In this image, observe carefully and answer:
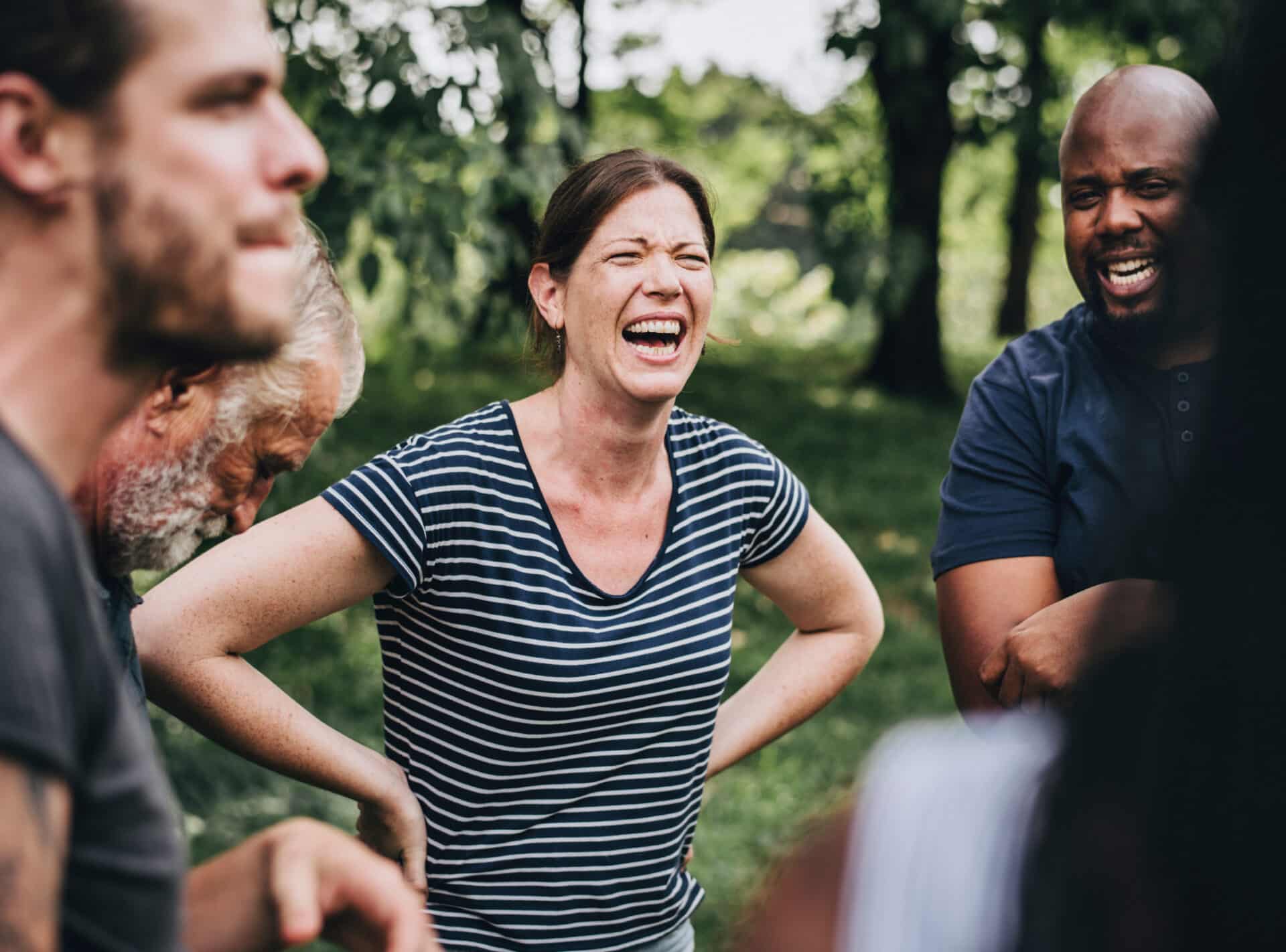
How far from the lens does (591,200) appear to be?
2.57 m

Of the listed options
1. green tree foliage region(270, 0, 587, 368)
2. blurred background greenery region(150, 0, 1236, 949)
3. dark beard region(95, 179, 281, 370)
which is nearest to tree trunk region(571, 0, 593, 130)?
blurred background greenery region(150, 0, 1236, 949)

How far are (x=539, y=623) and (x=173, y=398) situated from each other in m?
0.72

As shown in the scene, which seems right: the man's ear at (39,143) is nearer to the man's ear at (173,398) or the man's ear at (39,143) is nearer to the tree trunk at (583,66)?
the man's ear at (173,398)

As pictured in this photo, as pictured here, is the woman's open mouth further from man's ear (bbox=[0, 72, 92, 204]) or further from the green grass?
man's ear (bbox=[0, 72, 92, 204])

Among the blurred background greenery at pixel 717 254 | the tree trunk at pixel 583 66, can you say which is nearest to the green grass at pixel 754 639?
the blurred background greenery at pixel 717 254

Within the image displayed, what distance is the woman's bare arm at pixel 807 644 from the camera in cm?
276

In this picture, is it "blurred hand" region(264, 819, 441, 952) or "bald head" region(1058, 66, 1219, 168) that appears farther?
"bald head" region(1058, 66, 1219, 168)

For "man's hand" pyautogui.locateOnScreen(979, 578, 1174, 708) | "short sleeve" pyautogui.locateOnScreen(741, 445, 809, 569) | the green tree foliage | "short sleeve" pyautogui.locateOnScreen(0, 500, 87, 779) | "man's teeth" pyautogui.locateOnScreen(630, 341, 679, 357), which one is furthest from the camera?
the green tree foliage

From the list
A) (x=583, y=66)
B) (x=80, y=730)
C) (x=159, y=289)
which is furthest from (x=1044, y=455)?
(x=583, y=66)

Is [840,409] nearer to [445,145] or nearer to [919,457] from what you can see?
[919,457]

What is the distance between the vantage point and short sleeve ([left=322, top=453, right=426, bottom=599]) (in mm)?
2188

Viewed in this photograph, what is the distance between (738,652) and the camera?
640 cm

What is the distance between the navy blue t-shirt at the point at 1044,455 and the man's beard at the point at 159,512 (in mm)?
1351

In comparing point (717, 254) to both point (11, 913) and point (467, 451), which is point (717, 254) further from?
point (11, 913)
